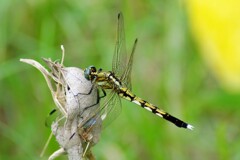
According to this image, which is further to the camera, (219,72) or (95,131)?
(219,72)

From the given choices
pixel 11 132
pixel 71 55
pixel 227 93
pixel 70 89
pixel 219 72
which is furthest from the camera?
pixel 71 55

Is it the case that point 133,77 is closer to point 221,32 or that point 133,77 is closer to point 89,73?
point 221,32

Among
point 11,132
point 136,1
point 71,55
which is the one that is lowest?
point 11,132

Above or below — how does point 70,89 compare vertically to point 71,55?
above

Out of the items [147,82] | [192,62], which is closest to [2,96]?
[147,82]

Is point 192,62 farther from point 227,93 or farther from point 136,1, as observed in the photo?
point 227,93

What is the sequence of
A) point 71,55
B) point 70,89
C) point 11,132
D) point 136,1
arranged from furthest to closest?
point 136,1 < point 71,55 < point 11,132 < point 70,89

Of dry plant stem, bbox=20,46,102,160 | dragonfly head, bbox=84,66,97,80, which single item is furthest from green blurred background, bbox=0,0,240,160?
dry plant stem, bbox=20,46,102,160
